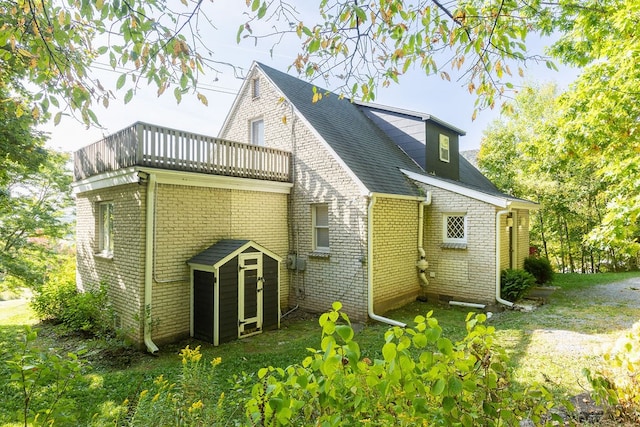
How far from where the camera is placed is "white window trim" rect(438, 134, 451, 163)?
43.1 feet

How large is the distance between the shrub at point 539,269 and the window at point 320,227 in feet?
28.1

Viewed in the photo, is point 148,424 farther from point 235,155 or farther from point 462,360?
point 235,155

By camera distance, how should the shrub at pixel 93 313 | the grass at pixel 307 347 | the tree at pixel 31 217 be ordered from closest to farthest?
the grass at pixel 307 347, the shrub at pixel 93 313, the tree at pixel 31 217

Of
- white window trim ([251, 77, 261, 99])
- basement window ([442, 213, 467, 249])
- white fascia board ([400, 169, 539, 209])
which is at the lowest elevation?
basement window ([442, 213, 467, 249])

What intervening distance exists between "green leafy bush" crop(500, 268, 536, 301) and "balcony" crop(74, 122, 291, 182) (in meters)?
7.03

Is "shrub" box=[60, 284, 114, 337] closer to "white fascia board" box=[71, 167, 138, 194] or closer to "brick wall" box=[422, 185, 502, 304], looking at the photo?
"white fascia board" box=[71, 167, 138, 194]

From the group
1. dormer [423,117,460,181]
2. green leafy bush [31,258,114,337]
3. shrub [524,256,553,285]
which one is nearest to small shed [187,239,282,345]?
green leafy bush [31,258,114,337]

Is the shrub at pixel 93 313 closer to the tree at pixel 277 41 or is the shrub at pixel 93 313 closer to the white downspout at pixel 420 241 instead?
the tree at pixel 277 41

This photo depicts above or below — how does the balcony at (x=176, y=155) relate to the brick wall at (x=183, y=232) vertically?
above

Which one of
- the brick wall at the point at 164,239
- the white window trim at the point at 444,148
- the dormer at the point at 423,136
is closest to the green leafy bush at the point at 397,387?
the brick wall at the point at 164,239

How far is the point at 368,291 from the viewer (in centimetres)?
847

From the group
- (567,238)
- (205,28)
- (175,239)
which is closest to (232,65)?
(205,28)

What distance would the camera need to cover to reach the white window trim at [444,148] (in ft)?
43.1

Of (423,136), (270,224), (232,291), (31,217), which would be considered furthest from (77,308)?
(423,136)
